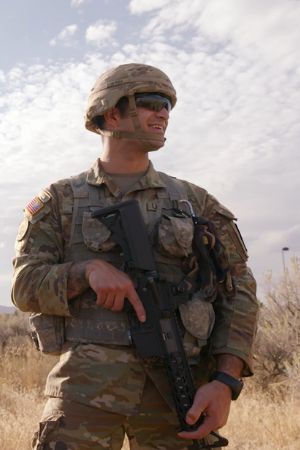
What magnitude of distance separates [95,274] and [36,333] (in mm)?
426

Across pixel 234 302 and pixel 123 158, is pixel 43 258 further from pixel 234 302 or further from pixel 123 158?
pixel 234 302

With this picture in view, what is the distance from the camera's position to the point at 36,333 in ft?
8.39

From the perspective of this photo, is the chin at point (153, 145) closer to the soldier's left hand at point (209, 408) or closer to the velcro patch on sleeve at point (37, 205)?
the velcro patch on sleeve at point (37, 205)

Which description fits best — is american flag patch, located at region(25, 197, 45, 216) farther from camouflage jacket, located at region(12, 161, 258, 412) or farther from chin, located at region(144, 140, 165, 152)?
chin, located at region(144, 140, 165, 152)

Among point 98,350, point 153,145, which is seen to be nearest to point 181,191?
point 153,145

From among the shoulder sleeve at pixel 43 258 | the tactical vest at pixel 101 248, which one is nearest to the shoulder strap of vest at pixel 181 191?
the tactical vest at pixel 101 248

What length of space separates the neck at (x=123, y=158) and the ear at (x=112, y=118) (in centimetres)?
7

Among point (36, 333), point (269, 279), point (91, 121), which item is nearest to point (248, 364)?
point (36, 333)

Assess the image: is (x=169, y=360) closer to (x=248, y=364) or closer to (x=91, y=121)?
(x=248, y=364)

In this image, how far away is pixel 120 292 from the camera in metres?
2.38

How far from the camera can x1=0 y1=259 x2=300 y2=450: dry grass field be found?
5.61 m

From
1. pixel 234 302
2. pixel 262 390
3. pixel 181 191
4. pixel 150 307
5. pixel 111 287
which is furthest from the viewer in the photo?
pixel 262 390

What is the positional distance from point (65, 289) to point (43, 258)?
22 cm

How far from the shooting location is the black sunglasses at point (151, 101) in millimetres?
2748
